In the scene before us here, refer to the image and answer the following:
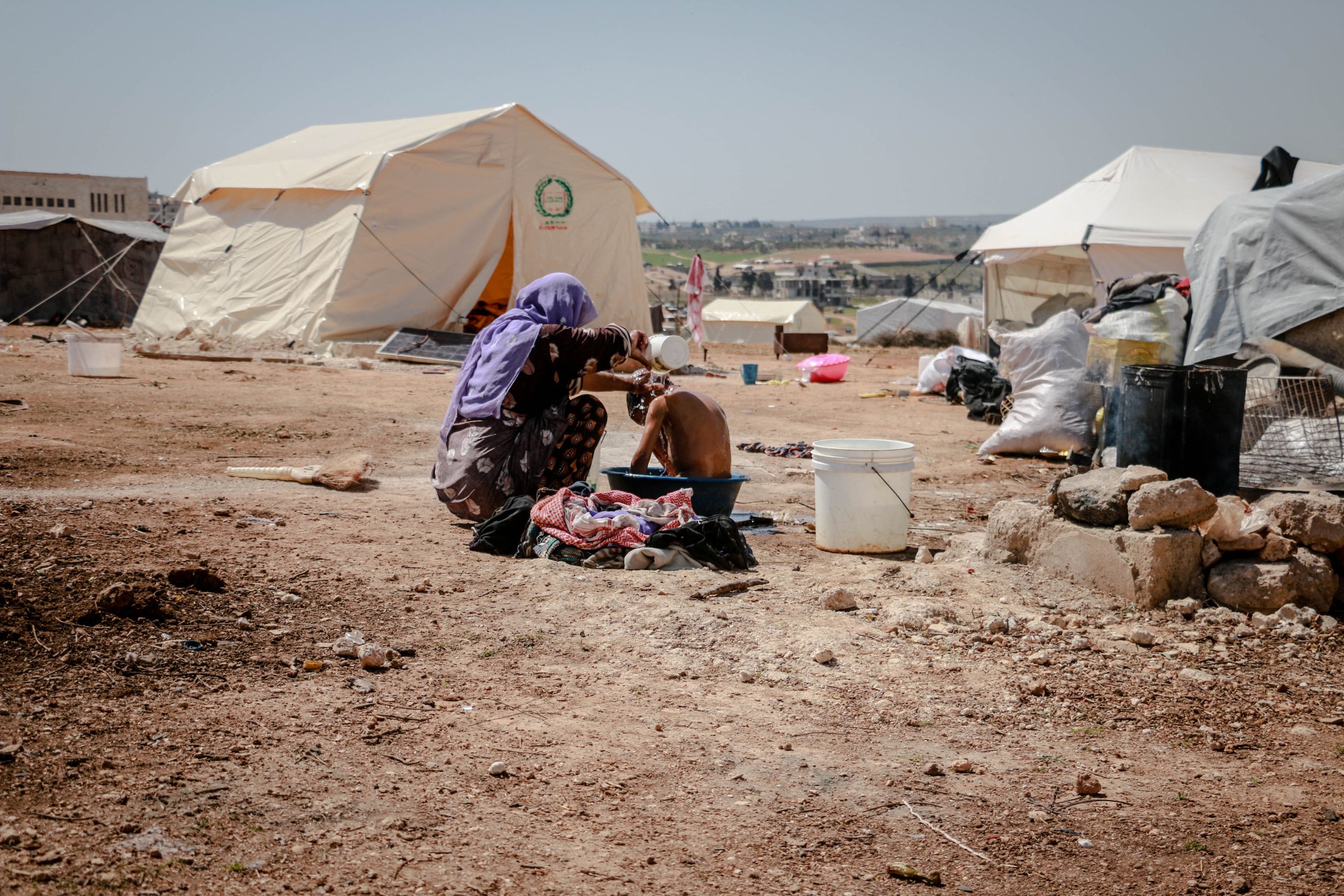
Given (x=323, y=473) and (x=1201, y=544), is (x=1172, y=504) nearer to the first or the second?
(x=1201, y=544)

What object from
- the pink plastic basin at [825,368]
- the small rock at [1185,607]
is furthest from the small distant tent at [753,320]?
the small rock at [1185,607]

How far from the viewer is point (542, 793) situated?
8.00 ft

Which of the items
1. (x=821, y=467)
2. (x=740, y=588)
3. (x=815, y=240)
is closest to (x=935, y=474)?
(x=821, y=467)

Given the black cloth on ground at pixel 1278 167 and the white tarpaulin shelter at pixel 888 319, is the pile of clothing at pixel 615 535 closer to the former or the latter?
the black cloth on ground at pixel 1278 167

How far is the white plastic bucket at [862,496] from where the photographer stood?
4.73 m

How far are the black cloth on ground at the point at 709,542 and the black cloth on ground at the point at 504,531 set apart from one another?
56cm

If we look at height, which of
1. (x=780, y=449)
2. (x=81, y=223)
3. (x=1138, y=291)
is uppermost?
(x=81, y=223)

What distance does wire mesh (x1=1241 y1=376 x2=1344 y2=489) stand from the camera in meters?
5.56

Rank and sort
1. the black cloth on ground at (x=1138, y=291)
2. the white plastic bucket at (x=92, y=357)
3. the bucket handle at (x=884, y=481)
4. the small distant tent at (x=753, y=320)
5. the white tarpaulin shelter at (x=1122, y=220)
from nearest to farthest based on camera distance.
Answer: the bucket handle at (x=884, y=481) < the black cloth on ground at (x=1138, y=291) < the white plastic bucket at (x=92, y=357) < the white tarpaulin shelter at (x=1122, y=220) < the small distant tent at (x=753, y=320)

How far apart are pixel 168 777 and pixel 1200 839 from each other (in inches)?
85.3

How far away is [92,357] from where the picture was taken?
1033 cm

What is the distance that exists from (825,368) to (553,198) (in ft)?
16.0

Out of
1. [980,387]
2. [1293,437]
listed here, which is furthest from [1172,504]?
[980,387]

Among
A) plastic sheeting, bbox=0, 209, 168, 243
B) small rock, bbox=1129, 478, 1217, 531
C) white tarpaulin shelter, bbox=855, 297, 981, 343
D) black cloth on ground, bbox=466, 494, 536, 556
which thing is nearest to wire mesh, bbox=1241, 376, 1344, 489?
small rock, bbox=1129, 478, 1217, 531
